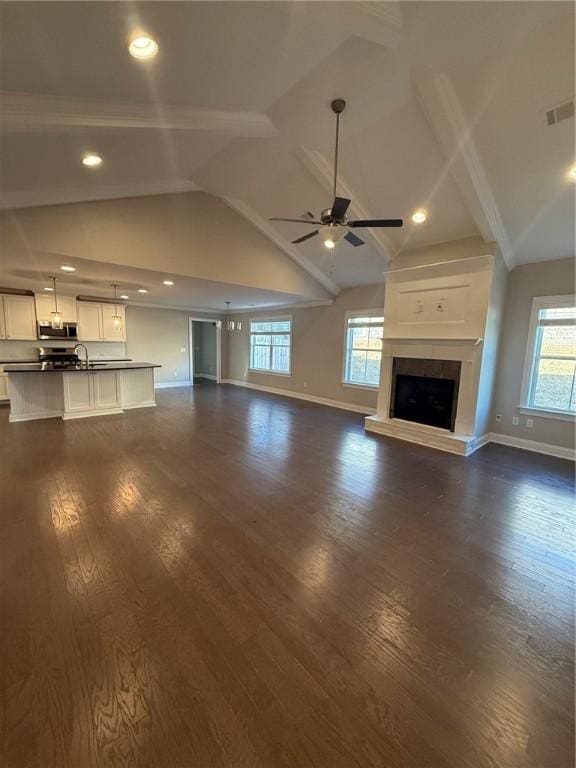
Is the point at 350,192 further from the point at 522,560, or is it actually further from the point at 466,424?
the point at 522,560

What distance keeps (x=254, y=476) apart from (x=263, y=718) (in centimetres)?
239

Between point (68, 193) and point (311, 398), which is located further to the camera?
point (311, 398)

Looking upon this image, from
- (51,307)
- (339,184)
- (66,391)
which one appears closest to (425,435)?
(339,184)

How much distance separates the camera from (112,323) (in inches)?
314

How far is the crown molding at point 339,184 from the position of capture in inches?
158

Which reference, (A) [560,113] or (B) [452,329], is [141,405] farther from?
(A) [560,113]

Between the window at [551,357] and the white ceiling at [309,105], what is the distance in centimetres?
77

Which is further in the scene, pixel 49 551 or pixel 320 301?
pixel 320 301

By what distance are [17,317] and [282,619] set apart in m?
8.16

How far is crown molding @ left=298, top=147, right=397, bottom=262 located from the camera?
402 centimetres

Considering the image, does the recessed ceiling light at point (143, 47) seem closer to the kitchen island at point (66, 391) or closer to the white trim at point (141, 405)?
the kitchen island at point (66, 391)

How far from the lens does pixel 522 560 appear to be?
238 centimetres

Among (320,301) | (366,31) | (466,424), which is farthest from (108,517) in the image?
(320,301)

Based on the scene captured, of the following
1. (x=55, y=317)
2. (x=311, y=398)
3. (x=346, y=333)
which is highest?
(x=55, y=317)
